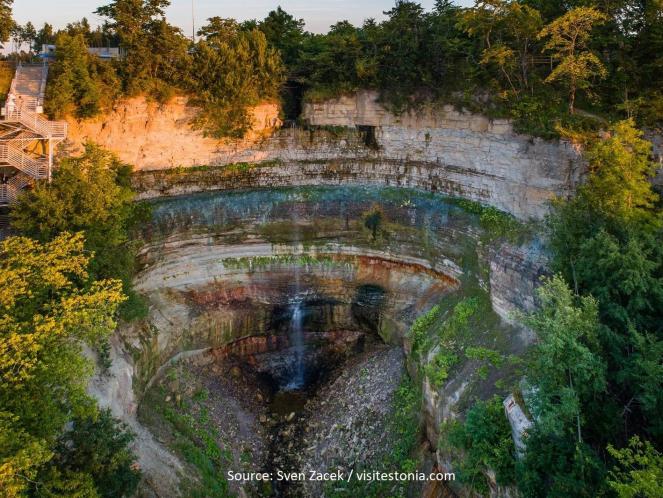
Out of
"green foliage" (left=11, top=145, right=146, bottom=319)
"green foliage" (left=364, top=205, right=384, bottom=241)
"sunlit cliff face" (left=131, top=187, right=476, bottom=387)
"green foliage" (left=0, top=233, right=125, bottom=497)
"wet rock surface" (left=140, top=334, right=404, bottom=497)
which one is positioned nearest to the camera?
"green foliage" (left=0, top=233, right=125, bottom=497)

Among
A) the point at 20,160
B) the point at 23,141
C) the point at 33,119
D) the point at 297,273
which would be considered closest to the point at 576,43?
the point at 297,273

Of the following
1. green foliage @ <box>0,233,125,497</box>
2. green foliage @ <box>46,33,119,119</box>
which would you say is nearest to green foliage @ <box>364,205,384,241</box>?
green foliage @ <box>46,33,119,119</box>

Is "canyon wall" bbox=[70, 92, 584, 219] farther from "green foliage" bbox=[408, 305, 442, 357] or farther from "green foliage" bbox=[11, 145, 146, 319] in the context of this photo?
"green foliage" bbox=[408, 305, 442, 357]

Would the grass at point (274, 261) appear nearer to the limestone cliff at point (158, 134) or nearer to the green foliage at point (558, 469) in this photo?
the limestone cliff at point (158, 134)

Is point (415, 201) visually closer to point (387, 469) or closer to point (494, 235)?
point (494, 235)

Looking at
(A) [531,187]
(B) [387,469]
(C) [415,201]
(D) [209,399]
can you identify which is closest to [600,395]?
(B) [387,469]

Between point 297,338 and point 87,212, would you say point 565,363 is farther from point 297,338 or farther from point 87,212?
point 297,338

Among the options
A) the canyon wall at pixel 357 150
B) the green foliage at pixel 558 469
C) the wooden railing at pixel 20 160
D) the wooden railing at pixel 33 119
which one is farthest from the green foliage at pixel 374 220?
the wooden railing at pixel 20 160
